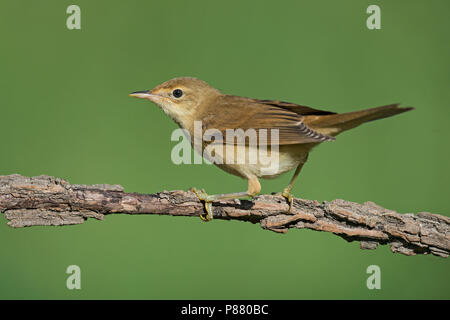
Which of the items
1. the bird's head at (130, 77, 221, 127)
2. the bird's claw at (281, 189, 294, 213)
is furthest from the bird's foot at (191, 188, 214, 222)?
the bird's head at (130, 77, 221, 127)

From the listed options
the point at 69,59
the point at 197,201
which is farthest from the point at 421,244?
the point at 69,59

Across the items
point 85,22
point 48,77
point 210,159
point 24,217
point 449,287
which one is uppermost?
point 85,22

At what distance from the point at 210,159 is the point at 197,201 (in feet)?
1.63

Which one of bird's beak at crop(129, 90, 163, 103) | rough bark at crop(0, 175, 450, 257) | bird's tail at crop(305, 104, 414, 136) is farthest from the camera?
bird's beak at crop(129, 90, 163, 103)

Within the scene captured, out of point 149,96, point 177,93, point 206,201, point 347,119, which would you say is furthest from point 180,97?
point 347,119

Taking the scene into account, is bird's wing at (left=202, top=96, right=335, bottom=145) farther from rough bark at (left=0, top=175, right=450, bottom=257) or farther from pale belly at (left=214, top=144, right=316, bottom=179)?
rough bark at (left=0, top=175, right=450, bottom=257)

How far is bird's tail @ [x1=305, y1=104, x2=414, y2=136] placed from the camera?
258 cm

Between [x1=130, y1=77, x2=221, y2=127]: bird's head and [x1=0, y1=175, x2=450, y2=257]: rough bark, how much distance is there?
32.9 inches

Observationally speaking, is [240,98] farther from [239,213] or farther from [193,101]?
[239,213]

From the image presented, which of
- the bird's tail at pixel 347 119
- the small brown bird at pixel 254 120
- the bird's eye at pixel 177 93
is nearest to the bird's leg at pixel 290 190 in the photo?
the small brown bird at pixel 254 120

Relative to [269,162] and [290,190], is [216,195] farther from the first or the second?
[290,190]

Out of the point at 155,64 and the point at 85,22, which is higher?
the point at 85,22

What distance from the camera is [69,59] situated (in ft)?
15.0

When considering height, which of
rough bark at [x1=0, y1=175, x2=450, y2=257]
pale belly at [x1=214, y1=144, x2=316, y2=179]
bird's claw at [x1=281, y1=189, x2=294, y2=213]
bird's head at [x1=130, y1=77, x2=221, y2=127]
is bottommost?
rough bark at [x1=0, y1=175, x2=450, y2=257]
